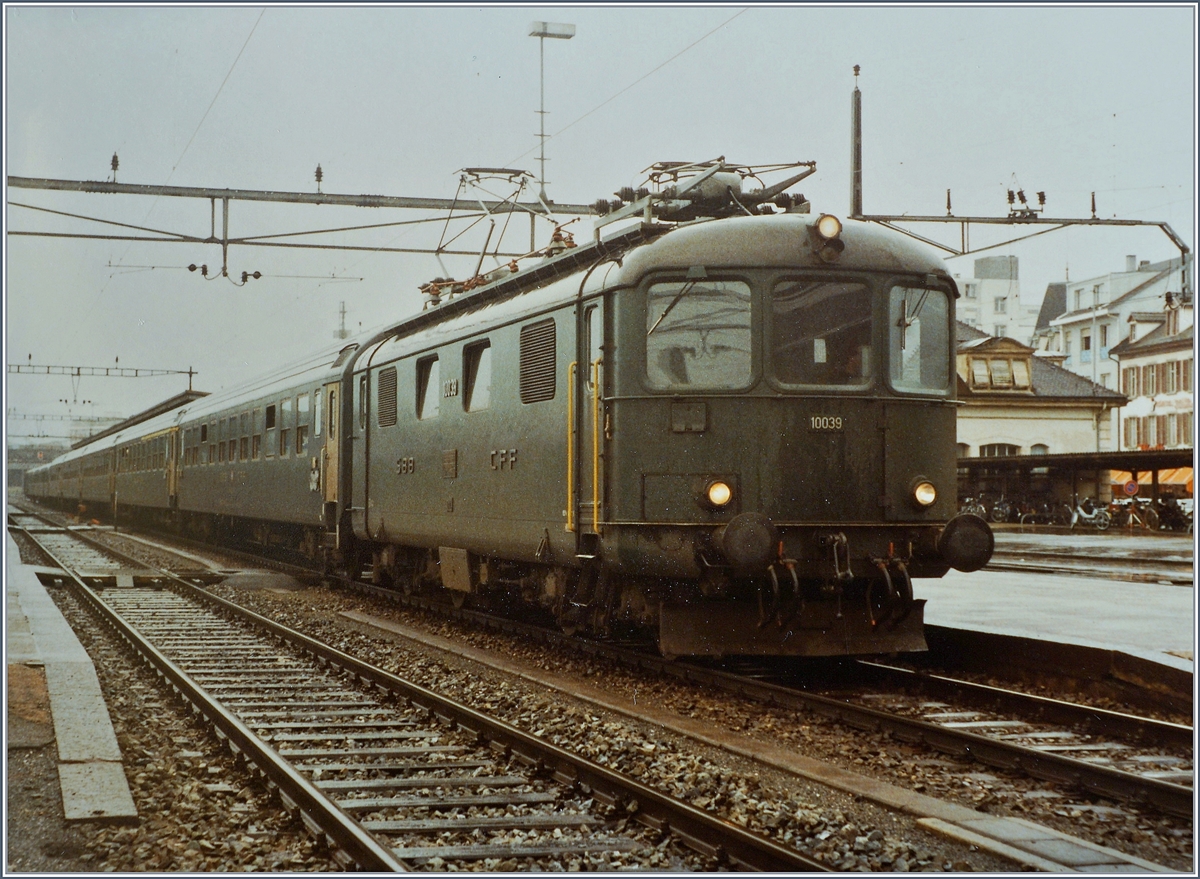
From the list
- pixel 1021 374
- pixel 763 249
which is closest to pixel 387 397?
pixel 763 249

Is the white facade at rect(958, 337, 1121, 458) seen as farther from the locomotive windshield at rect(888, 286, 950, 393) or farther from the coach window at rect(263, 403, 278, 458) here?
the locomotive windshield at rect(888, 286, 950, 393)

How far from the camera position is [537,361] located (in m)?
10.5

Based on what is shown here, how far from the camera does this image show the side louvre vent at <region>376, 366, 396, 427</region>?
47.2 ft

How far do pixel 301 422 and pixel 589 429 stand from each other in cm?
987

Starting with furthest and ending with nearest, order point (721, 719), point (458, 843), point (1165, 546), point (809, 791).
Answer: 1. point (1165, 546)
2. point (721, 719)
3. point (809, 791)
4. point (458, 843)

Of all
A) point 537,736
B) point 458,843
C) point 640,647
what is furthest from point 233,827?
point 640,647

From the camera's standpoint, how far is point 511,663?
10430 mm

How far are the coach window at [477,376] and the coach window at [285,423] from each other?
7.68 meters

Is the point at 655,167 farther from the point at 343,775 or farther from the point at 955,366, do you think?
the point at 343,775

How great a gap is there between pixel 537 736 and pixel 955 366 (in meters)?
4.22

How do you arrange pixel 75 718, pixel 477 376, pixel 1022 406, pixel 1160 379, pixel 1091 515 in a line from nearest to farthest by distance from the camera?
1. pixel 75 718
2. pixel 477 376
3. pixel 1160 379
4. pixel 1091 515
5. pixel 1022 406

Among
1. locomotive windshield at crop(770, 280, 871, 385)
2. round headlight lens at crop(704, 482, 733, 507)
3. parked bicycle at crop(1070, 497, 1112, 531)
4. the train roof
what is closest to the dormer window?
parked bicycle at crop(1070, 497, 1112, 531)

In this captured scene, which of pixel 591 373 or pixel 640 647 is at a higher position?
pixel 591 373

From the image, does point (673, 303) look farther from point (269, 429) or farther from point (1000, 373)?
point (1000, 373)
